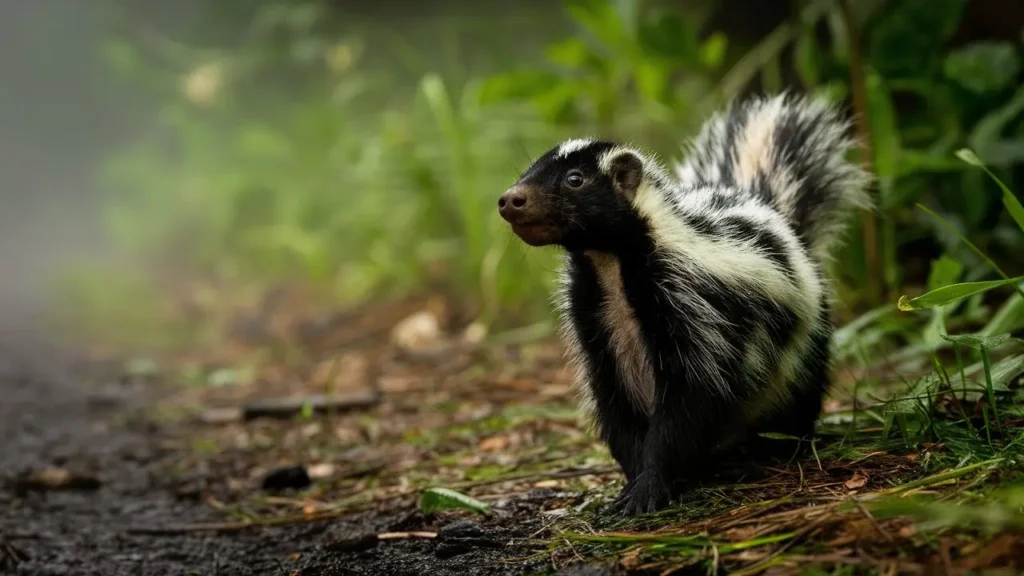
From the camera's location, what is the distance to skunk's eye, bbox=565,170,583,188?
8.61 feet

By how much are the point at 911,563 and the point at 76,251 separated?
15781mm

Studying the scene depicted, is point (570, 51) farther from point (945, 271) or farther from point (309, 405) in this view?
point (945, 271)

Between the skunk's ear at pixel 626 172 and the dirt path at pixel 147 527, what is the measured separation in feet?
3.32

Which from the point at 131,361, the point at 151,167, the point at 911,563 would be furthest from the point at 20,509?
the point at 151,167

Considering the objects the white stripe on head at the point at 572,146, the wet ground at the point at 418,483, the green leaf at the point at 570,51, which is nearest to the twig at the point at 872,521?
the wet ground at the point at 418,483

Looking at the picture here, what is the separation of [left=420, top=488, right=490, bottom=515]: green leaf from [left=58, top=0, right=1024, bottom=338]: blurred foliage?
1.58 m

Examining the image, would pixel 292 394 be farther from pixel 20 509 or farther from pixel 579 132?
pixel 579 132

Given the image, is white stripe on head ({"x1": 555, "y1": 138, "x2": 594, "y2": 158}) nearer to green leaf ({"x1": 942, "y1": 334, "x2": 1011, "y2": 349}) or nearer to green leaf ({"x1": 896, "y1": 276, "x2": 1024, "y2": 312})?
green leaf ({"x1": 896, "y1": 276, "x2": 1024, "y2": 312})

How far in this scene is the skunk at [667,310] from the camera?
8.35 feet

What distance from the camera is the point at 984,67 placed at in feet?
14.6

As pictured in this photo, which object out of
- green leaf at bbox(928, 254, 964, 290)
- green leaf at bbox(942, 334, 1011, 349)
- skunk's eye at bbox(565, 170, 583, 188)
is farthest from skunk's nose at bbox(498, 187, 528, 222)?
green leaf at bbox(928, 254, 964, 290)

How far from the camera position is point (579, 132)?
20.6ft

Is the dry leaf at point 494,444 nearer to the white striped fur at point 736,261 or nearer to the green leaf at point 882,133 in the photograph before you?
the white striped fur at point 736,261

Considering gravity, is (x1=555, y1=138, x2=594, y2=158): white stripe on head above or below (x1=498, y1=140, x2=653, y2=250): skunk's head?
above
